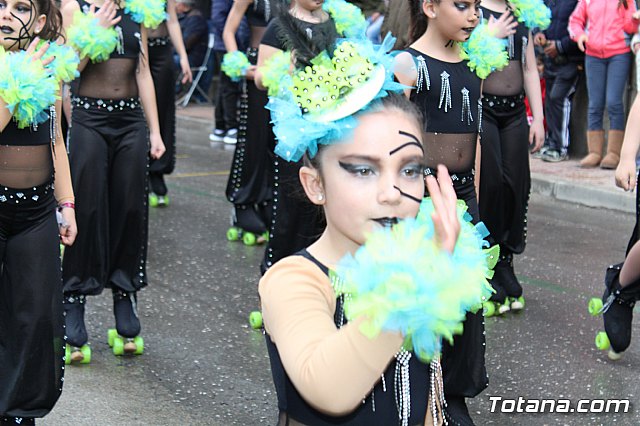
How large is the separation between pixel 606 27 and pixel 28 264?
24.8 ft

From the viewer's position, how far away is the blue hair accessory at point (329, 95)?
2.29m

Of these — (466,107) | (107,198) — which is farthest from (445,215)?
(107,198)

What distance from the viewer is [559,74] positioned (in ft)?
36.7

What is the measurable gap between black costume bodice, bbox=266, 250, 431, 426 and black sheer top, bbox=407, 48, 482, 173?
2319 millimetres

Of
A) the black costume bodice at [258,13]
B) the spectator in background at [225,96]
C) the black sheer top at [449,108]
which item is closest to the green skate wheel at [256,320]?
the black sheer top at [449,108]

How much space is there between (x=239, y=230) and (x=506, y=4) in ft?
9.83

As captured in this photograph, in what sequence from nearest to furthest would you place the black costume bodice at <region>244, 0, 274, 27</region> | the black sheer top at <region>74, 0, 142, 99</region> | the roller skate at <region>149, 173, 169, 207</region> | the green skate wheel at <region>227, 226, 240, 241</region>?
the black sheer top at <region>74, 0, 142, 99</region> → the black costume bodice at <region>244, 0, 274, 27</region> → the green skate wheel at <region>227, 226, 240, 241</region> → the roller skate at <region>149, 173, 169, 207</region>

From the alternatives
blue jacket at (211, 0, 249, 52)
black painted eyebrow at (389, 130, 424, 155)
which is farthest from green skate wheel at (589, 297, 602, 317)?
blue jacket at (211, 0, 249, 52)

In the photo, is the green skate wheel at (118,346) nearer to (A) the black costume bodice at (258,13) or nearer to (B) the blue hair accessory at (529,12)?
(B) the blue hair accessory at (529,12)

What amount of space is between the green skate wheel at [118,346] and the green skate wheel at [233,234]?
2667 mm

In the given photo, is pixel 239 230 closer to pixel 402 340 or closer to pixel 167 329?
pixel 167 329

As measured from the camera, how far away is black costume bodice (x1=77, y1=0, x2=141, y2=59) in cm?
560

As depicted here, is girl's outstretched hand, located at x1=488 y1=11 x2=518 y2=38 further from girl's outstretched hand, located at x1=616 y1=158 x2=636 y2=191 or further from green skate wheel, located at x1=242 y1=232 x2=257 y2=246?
green skate wheel, located at x1=242 y1=232 x2=257 y2=246

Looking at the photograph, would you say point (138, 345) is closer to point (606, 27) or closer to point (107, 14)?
point (107, 14)
